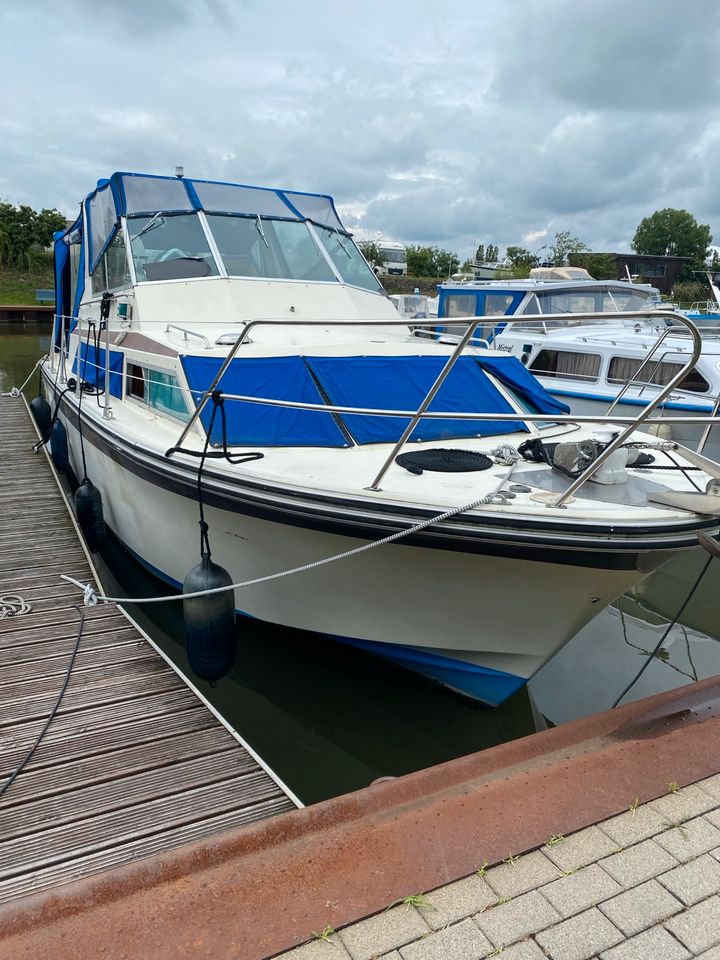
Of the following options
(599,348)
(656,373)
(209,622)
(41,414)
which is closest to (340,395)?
(209,622)

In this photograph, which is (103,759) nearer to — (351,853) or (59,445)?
(351,853)

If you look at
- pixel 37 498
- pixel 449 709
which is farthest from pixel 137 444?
pixel 37 498

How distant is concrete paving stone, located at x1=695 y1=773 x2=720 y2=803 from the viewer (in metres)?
2.60

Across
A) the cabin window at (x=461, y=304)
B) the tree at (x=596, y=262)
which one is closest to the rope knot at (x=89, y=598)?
the cabin window at (x=461, y=304)

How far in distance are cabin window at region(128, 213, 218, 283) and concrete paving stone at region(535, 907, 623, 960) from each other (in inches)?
212

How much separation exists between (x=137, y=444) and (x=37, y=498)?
3.20 meters

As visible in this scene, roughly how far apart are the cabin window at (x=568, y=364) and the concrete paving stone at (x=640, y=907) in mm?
8701

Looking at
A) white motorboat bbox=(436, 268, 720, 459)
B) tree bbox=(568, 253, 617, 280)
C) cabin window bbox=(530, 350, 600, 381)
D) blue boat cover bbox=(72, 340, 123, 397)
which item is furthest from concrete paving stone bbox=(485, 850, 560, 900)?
tree bbox=(568, 253, 617, 280)

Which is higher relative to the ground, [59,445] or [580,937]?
[59,445]

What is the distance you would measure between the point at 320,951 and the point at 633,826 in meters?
1.26

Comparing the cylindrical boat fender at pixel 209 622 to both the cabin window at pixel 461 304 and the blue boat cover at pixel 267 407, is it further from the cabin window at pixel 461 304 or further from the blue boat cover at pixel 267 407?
the cabin window at pixel 461 304

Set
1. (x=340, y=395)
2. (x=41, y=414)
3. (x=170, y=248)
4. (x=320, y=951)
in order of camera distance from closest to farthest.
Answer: (x=320, y=951) → (x=340, y=395) → (x=170, y=248) → (x=41, y=414)

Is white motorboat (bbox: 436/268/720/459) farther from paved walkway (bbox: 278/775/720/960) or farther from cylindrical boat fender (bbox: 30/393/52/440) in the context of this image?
cylindrical boat fender (bbox: 30/393/52/440)

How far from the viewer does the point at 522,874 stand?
218 centimetres
